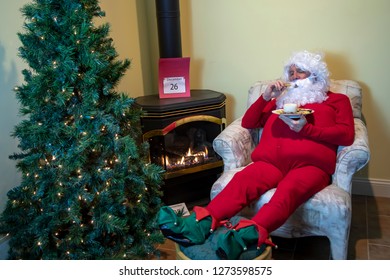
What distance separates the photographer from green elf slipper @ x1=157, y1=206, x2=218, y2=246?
1.42 meters

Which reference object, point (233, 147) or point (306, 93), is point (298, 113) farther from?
point (233, 147)

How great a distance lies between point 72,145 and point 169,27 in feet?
3.85

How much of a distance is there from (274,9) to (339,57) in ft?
1.76

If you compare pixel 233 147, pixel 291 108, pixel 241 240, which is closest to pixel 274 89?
pixel 291 108

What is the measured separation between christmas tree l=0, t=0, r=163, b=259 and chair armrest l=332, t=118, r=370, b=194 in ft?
2.91

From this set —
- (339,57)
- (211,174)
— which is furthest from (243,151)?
(339,57)

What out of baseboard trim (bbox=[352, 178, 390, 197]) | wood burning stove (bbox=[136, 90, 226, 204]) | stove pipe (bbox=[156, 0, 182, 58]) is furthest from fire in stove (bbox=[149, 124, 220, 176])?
baseboard trim (bbox=[352, 178, 390, 197])

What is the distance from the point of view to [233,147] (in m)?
1.94

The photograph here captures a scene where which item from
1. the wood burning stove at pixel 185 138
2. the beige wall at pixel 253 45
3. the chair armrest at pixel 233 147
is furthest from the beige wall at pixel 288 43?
the chair armrest at pixel 233 147

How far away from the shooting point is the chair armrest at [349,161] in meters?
1.67

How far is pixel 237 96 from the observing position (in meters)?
2.65

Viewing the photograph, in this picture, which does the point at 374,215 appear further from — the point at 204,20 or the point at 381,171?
the point at 204,20

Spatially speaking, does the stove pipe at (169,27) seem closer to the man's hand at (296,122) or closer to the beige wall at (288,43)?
the beige wall at (288,43)

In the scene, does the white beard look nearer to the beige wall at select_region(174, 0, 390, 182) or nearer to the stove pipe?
the beige wall at select_region(174, 0, 390, 182)
